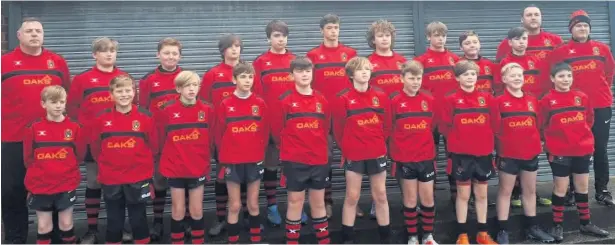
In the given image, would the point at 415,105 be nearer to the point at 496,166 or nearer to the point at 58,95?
the point at 496,166

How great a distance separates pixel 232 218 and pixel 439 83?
2.36 m

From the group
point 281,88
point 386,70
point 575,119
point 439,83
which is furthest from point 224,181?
point 575,119

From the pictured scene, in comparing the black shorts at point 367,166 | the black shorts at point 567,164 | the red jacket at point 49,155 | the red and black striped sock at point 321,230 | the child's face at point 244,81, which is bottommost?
the red and black striped sock at point 321,230

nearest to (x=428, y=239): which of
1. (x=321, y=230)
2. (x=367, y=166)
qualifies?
(x=367, y=166)

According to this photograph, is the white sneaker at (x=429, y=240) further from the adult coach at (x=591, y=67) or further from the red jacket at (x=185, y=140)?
the adult coach at (x=591, y=67)

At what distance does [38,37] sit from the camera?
4.31m

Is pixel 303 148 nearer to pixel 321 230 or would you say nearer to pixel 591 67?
pixel 321 230

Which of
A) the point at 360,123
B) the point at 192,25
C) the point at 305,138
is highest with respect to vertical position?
the point at 192,25

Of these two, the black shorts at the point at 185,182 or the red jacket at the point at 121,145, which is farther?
the black shorts at the point at 185,182

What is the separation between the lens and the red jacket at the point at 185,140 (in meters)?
4.11

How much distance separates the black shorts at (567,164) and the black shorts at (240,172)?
2.70 meters

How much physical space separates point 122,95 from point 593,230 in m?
4.34

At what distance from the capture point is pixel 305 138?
4.11 meters

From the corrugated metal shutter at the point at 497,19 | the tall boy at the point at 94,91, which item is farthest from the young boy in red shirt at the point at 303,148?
the corrugated metal shutter at the point at 497,19
